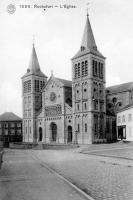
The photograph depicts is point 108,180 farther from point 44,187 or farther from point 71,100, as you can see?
point 71,100

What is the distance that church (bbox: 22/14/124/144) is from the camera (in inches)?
2221

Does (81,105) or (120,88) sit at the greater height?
(120,88)

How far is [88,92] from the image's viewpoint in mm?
56594

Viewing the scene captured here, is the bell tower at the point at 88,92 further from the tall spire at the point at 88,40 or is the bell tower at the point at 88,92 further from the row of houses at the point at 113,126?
the row of houses at the point at 113,126

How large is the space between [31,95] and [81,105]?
23.2m

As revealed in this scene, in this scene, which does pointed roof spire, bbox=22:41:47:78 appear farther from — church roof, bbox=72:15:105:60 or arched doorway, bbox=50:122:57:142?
church roof, bbox=72:15:105:60

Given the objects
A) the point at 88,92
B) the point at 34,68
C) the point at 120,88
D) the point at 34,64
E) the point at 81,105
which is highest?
the point at 34,64

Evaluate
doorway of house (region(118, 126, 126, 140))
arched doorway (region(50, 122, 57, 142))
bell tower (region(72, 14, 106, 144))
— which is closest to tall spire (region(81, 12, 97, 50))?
bell tower (region(72, 14, 106, 144))

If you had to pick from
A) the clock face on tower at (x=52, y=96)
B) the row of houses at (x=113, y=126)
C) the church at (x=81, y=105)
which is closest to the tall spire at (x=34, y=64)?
the church at (x=81, y=105)

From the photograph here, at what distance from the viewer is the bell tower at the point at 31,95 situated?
75062 mm

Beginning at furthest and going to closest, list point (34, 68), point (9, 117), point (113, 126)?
point (9, 117), point (34, 68), point (113, 126)

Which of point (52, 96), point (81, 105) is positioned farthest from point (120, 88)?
point (52, 96)

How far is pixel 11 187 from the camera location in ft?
39.4

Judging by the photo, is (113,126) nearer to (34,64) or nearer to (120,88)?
(120,88)
